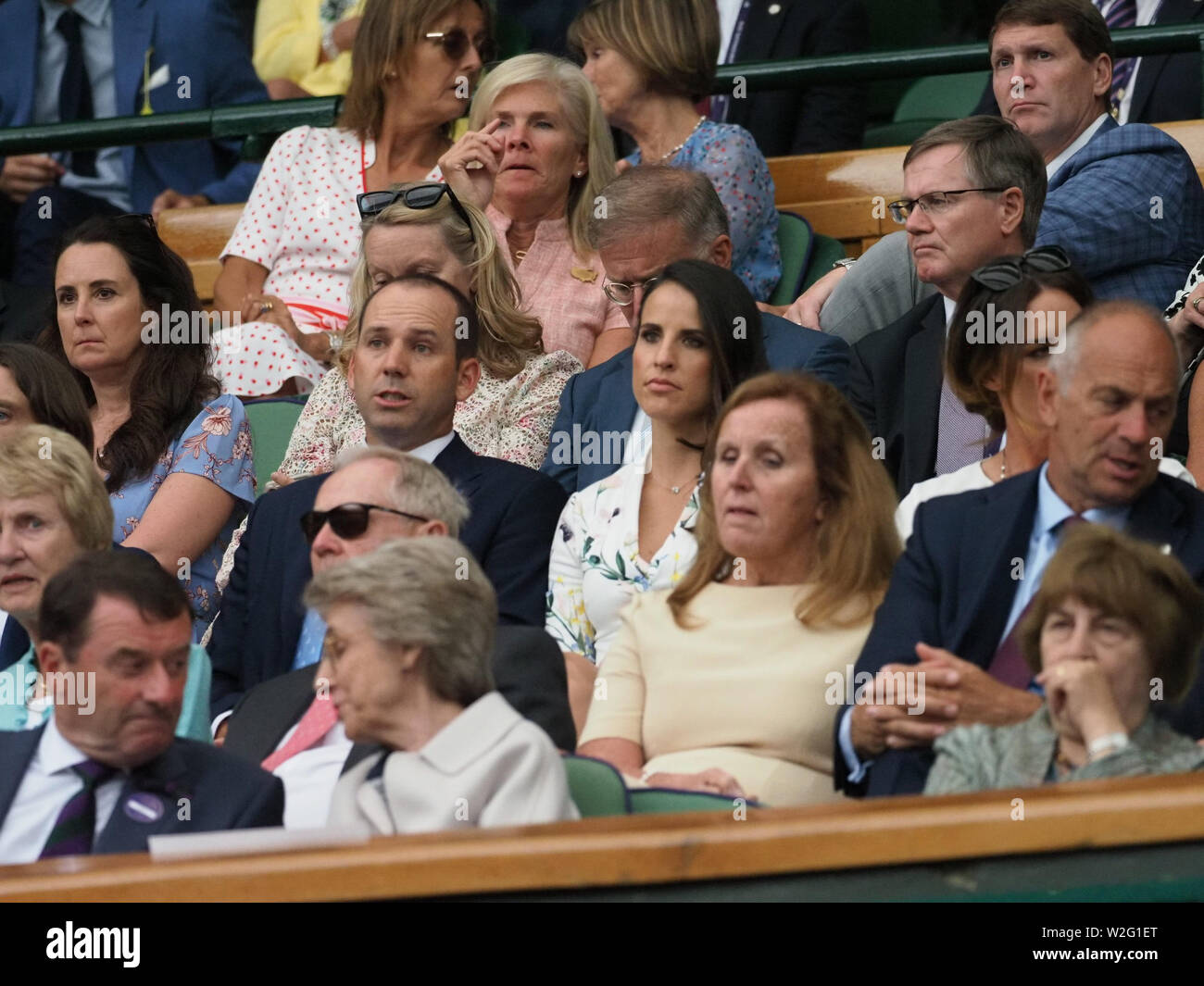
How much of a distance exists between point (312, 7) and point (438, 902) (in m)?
4.44

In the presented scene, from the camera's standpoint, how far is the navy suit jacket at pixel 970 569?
2.92m

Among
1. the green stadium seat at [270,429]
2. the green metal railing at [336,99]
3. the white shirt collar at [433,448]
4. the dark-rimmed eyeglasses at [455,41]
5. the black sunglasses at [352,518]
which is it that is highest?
the dark-rimmed eyeglasses at [455,41]

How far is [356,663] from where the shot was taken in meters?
2.67

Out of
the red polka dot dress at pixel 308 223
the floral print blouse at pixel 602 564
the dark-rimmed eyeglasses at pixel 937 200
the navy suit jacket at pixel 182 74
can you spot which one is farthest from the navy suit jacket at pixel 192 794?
the navy suit jacket at pixel 182 74

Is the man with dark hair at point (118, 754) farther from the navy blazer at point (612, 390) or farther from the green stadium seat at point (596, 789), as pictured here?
the navy blazer at point (612, 390)

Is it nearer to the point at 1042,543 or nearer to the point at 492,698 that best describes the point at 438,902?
the point at 492,698

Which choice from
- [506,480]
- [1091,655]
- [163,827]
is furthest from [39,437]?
[1091,655]

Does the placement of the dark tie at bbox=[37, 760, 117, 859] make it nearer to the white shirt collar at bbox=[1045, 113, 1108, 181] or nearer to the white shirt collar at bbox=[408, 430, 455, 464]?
the white shirt collar at bbox=[408, 430, 455, 464]

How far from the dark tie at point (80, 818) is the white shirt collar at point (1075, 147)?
2385mm

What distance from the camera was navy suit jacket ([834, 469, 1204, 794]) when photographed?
2924 mm

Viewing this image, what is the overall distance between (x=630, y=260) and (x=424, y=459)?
729mm

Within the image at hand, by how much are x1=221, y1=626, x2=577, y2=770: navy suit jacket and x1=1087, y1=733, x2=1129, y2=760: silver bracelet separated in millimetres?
764

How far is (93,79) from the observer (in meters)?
6.23

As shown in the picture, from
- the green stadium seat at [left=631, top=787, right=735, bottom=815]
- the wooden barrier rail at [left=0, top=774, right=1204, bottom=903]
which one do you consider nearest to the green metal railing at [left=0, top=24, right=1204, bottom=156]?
→ the green stadium seat at [left=631, top=787, right=735, bottom=815]
